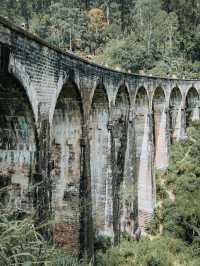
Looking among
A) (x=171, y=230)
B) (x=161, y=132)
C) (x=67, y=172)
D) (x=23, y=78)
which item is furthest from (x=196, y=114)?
(x=23, y=78)

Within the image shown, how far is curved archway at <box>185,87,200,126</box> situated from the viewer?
1176 inches

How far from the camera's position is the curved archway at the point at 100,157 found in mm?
14484

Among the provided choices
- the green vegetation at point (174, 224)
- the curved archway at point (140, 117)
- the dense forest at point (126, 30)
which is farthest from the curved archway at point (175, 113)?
the dense forest at point (126, 30)

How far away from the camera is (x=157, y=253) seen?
1420cm

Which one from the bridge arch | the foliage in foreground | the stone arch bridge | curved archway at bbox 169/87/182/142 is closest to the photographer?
the foliage in foreground

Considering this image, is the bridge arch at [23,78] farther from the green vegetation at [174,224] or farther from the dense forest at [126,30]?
the dense forest at [126,30]

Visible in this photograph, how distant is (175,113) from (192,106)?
12.8 ft

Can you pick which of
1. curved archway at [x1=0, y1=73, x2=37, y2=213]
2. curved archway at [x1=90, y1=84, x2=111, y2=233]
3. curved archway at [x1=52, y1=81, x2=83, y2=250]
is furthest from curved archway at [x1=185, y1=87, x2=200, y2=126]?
curved archway at [x1=0, y1=73, x2=37, y2=213]

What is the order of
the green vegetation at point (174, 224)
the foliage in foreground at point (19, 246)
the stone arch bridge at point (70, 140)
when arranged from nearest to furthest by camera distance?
the foliage in foreground at point (19, 246) < the stone arch bridge at point (70, 140) < the green vegetation at point (174, 224)

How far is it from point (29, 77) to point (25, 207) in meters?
2.89

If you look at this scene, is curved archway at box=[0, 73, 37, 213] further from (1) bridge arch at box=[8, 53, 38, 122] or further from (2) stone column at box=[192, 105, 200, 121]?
(2) stone column at box=[192, 105, 200, 121]

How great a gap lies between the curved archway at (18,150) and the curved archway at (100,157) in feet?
18.8

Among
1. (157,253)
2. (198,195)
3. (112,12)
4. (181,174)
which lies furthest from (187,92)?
(112,12)

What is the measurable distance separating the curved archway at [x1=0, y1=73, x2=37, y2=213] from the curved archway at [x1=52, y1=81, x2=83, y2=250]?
3.00m
